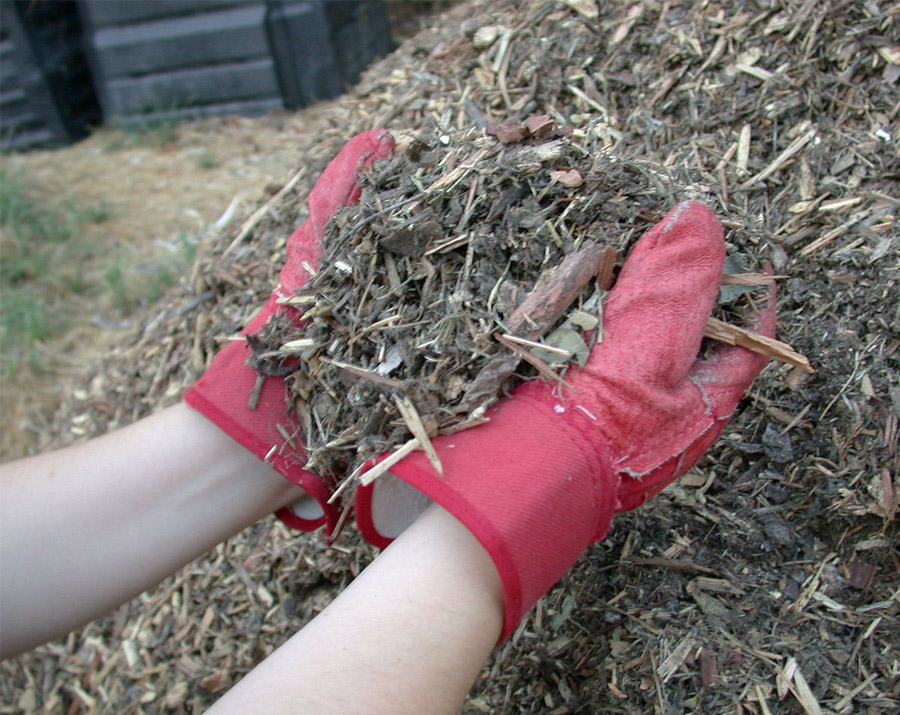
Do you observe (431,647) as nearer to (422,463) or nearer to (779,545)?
(422,463)

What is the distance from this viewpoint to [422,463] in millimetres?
1322

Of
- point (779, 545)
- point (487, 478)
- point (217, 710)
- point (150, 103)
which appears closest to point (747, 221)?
point (779, 545)

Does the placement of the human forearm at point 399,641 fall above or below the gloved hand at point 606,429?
below

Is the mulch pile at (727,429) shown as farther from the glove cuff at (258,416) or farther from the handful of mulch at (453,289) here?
the glove cuff at (258,416)

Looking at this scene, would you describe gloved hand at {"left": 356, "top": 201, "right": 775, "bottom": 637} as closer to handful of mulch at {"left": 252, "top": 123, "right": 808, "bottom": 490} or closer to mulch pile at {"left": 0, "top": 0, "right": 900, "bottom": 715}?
handful of mulch at {"left": 252, "top": 123, "right": 808, "bottom": 490}

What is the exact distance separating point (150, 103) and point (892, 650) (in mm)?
5365

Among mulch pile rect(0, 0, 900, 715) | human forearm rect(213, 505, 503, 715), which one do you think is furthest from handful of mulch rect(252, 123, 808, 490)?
human forearm rect(213, 505, 503, 715)

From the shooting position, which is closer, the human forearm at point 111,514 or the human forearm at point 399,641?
the human forearm at point 399,641

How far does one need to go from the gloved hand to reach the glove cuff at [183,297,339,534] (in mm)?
390

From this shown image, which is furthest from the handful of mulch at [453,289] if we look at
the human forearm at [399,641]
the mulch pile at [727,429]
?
the human forearm at [399,641]

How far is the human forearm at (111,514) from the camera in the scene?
1647 millimetres

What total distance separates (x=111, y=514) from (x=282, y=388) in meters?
0.46

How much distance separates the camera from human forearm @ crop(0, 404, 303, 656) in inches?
64.9

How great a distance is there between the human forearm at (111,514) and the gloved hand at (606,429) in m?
0.60
